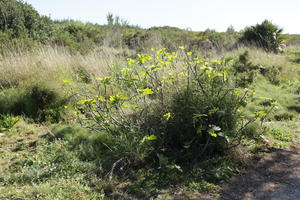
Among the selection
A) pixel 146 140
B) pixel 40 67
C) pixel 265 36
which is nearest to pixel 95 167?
pixel 146 140

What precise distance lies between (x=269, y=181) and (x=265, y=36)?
13624 mm

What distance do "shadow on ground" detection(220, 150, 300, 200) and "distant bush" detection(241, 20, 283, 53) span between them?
11826mm

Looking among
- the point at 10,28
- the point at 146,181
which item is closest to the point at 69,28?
the point at 10,28

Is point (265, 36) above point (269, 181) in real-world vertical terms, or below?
above

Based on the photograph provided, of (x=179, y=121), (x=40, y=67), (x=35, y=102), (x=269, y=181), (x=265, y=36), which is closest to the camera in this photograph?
(x=269, y=181)

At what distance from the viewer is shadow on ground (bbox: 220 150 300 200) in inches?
118

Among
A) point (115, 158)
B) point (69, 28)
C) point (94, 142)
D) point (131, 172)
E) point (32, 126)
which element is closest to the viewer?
point (131, 172)

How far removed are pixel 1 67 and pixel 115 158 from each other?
4796 mm

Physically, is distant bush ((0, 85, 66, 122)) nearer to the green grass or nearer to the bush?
the green grass

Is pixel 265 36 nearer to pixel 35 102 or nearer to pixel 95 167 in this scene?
pixel 35 102

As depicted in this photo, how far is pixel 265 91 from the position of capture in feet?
25.6

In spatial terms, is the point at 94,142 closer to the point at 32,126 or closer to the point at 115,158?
the point at 115,158

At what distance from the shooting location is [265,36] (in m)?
15.2

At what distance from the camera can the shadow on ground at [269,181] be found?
118 inches
